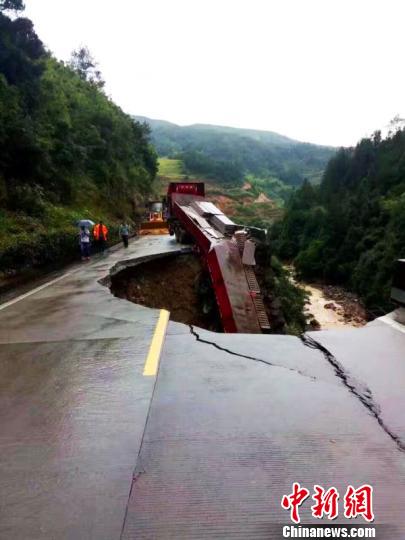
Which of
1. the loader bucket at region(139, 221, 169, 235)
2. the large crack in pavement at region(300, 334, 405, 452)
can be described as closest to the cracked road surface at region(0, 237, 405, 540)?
the large crack in pavement at region(300, 334, 405, 452)

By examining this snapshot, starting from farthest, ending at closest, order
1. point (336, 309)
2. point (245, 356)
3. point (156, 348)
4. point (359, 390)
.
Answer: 1. point (336, 309)
2. point (156, 348)
3. point (245, 356)
4. point (359, 390)

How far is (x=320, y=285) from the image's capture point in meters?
60.3

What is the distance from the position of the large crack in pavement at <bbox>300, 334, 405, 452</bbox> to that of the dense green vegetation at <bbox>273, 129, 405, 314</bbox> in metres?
31.9

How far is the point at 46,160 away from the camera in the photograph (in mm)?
22438

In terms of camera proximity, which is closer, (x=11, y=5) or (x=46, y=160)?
(x=46, y=160)

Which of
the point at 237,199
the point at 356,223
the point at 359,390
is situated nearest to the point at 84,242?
the point at 359,390

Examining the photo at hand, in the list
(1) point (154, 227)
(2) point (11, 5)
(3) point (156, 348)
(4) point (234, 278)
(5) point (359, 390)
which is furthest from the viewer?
(1) point (154, 227)

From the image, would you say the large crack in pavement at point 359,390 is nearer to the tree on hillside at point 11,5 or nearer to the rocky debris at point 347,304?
the tree on hillside at point 11,5

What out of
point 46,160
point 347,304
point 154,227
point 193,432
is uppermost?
point 46,160

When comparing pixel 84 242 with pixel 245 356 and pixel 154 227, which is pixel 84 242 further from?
pixel 154 227

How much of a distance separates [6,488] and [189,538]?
123cm

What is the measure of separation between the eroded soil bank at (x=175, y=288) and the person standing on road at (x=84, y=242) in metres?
3.06

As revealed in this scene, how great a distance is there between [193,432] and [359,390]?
1.68 meters

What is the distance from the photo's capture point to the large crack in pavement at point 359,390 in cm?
292
